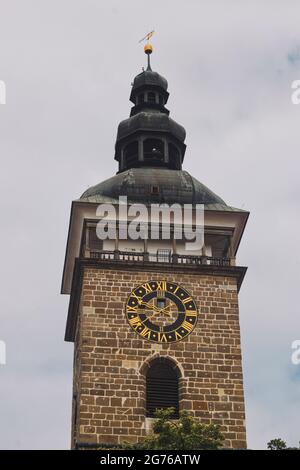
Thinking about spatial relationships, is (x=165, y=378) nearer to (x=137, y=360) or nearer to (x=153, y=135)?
(x=137, y=360)

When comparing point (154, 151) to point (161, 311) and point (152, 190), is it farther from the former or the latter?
point (161, 311)

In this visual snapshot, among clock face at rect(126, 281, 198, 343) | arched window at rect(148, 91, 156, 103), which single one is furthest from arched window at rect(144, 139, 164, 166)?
clock face at rect(126, 281, 198, 343)

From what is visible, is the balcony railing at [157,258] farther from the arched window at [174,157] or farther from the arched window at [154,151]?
the arched window at [174,157]

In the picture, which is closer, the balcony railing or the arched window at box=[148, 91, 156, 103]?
the balcony railing

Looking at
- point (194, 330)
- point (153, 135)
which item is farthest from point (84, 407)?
Result: point (153, 135)

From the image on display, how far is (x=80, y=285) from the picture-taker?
38969 millimetres

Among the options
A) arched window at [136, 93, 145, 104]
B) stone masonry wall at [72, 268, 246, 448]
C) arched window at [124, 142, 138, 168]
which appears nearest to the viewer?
stone masonry wall at [72, 268, 246, 448]

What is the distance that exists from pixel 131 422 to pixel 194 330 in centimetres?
357

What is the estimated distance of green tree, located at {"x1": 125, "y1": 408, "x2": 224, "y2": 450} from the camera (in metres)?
30.6

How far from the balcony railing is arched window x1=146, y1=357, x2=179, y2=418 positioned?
3433mm

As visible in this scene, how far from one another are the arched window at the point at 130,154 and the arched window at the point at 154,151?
14.7 inches

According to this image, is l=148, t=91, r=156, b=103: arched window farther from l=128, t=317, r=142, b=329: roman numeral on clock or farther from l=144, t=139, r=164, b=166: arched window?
l=128, t=317, r=142, b=329: roman numeral on clock

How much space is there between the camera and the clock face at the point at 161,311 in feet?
122

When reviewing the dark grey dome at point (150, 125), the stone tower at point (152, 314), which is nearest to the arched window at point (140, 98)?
the dark grey dome at point (150, 125)
